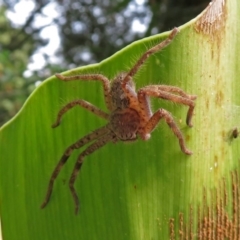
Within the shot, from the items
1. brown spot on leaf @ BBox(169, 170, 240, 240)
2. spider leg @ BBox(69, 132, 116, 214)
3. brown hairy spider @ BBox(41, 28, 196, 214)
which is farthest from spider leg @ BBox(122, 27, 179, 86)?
brown spot on leaf @ BBox(169, 170, 240, 240)

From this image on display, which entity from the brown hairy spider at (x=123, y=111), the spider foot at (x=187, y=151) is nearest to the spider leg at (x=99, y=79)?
the brown hairy spider at (x=123, y=111)

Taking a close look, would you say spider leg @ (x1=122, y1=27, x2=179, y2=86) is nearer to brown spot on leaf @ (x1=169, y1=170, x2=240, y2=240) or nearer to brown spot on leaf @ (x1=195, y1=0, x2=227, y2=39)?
brown spot on leaf @ (x1=195, y1=0, x2=227, y2=39)

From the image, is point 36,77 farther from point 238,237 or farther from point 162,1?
point 238,237

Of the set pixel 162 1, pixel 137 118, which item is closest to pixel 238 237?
pixel 137 118

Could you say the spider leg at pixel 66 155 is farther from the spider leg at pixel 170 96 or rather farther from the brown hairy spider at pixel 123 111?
the spider leg at pixel 170 96

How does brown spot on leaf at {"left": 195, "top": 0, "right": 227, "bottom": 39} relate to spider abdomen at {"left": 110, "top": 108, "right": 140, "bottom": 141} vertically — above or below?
above
